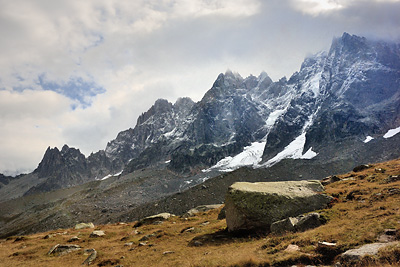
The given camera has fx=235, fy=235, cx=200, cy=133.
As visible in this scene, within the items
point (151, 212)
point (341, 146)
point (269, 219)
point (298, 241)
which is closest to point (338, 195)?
point (269, 219)

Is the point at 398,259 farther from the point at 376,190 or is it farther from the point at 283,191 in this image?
the point at 376,190

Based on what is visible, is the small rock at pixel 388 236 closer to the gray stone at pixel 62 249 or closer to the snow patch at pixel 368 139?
the gray stone at pixel 62 249

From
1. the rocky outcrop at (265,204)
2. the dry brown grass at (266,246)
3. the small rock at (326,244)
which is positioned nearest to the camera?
the dry brown grass at (266,246)

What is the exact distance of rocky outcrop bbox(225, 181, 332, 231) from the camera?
20.8 m

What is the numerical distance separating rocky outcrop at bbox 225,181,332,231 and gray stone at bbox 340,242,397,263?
904 centimetres

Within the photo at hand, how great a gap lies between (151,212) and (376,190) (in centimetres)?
10504

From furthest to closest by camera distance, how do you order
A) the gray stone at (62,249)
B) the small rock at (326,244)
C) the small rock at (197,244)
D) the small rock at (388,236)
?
the gray stone at (62,249) → the small rock at (197,244) → the small rock at (326,244) → the small rock at (388,236)

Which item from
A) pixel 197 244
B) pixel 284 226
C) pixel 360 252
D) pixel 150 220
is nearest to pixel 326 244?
pixel 360 252

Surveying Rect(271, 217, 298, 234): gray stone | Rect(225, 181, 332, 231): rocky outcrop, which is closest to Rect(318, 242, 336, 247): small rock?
Rect(271, 217, 298, 234): gray stone

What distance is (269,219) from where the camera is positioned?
2053 centimetres

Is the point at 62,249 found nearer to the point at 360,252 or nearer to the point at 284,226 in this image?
the point at 284,226

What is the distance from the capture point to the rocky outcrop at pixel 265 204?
2077 centimetres

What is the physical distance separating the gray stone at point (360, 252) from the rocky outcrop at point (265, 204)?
9039 mm

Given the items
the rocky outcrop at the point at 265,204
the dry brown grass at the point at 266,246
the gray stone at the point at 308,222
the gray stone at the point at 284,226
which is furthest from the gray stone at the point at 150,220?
the gray stone at the point at 308,222
